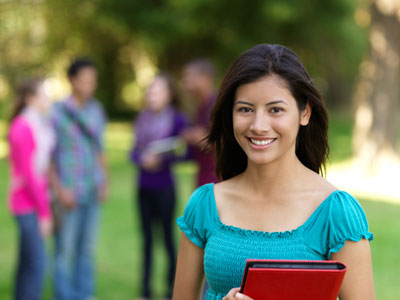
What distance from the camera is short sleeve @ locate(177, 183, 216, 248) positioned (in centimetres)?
242

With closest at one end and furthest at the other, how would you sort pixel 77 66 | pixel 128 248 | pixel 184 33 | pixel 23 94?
pixel 23 94 → pixel 77 66 → pixel 128 248 → pixel 184 33

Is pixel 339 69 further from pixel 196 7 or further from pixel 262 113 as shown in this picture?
pixel 262 113

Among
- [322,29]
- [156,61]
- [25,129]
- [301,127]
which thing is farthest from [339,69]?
Result: [301,127]

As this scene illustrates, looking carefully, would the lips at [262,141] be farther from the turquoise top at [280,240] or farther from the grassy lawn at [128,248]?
the grassy lawn at [128,248]

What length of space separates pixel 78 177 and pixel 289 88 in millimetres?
4076

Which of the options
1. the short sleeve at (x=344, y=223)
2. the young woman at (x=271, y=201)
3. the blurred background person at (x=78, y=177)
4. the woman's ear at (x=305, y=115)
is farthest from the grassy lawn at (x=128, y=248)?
the short sleeve at (x=344, y=223)

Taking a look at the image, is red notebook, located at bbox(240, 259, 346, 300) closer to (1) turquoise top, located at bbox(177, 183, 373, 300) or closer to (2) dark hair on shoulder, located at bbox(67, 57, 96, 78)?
(1) turquoise top, located at bbox(177, 183, 373, 300)

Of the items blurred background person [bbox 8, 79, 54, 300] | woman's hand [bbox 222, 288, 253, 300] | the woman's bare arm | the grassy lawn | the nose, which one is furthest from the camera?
the grassy lawn

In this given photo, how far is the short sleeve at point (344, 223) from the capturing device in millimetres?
2156

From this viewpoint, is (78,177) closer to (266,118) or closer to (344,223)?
(266,118)

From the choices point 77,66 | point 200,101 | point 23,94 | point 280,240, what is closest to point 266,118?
point 280,240

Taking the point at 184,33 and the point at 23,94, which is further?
the point at 184,33

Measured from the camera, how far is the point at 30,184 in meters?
5.37

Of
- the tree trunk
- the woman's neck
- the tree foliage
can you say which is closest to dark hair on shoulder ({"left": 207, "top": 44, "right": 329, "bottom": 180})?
the woman's neck
